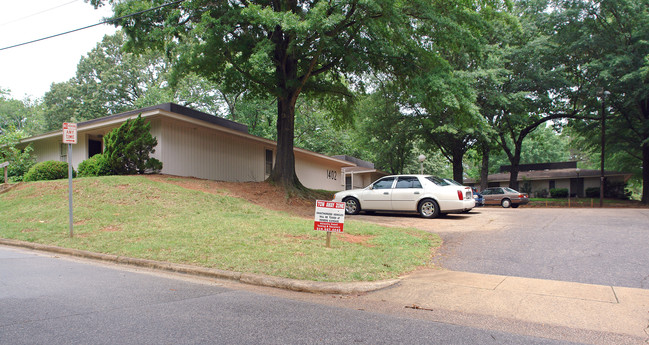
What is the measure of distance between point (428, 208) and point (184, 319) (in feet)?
35.0

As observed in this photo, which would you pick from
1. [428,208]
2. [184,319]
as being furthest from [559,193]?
[184,319]

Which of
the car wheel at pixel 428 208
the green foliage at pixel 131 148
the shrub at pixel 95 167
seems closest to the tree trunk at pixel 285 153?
the green foliage at pixel 131 148

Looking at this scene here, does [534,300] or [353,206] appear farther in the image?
[353,206]

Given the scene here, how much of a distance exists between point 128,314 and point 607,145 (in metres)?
36.0

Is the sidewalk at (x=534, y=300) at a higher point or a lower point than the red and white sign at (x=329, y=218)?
lower

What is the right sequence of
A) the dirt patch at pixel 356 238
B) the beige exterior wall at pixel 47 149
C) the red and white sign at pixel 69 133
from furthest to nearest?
the beige exterior wall at pixel 47 149
the red and white sign at pixel 69 133
the dirt patch at pixel 356 238

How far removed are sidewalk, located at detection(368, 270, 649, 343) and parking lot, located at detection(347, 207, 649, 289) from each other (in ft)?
2.02

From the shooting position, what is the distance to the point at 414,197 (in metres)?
13.6

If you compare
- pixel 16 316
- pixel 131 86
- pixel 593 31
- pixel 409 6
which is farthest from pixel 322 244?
pixel 131 86

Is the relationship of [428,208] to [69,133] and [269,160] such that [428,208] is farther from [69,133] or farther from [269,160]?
[269,160]

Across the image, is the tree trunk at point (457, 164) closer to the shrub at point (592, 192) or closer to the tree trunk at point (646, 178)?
the tree trunk at point (646, 178)

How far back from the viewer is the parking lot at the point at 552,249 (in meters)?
6.35

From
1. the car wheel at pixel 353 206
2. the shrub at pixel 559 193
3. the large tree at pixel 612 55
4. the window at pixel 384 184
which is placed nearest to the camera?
the window at pixel 384 184

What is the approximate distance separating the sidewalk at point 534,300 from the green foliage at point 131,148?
12904mm
